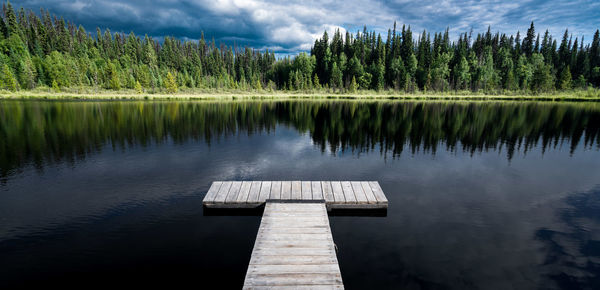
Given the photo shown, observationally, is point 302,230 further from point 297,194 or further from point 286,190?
point 286,190

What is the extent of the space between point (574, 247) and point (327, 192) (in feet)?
27.1

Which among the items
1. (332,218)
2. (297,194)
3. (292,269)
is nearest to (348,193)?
(332,218)

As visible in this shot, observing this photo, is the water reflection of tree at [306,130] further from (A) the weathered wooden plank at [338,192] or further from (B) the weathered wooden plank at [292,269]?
(B) the weathered wooden plank at [292,269]

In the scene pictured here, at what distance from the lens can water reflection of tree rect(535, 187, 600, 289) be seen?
7.35 metres

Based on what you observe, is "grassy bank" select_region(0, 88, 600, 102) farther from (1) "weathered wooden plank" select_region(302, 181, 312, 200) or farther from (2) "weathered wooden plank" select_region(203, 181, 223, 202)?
A: (1) "weathered wooden plank" select_region(302, 181, 312, 200)

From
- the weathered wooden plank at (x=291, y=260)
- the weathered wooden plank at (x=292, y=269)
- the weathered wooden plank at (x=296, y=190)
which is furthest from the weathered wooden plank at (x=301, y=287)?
the weathered wooden plank at (x=296, y=190)

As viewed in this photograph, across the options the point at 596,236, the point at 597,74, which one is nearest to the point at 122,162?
the point at 596,236

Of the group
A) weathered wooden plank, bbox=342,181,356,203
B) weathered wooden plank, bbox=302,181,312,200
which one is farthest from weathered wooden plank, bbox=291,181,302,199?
weathered wooden plank, bbox=342,181,356,203

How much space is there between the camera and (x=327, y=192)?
37.8 ft

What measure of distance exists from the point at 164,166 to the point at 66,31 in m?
172

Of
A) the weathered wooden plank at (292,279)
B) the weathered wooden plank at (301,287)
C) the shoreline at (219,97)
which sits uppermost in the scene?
the shoreline at (219,97)

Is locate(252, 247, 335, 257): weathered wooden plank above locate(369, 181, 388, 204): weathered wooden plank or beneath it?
beneath

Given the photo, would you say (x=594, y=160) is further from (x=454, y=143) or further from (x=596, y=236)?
(x=596, y=236)

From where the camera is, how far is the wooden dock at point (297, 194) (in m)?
10.7
